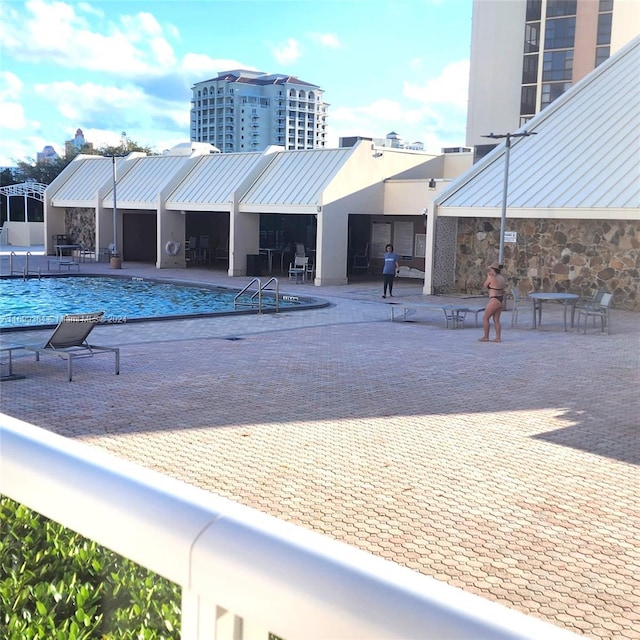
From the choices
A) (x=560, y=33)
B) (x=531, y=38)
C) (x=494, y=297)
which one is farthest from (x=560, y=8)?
(x=494, y=297)

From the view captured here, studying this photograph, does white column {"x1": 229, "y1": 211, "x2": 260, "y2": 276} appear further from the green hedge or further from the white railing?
the white railing

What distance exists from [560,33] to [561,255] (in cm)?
5005

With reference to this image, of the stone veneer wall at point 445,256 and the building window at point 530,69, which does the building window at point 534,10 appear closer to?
the building window at point 530,69

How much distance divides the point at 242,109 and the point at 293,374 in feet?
424

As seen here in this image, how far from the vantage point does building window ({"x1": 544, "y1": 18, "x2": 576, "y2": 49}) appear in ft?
218

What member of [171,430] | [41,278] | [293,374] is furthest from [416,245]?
[171,430]

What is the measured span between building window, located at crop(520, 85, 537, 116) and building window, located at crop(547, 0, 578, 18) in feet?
19.7

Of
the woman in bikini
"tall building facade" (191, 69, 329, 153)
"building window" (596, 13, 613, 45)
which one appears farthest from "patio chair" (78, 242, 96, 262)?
"tall building facade" (191, 69, 329, 153)

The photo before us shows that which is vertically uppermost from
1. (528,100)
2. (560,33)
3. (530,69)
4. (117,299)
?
(560,33)

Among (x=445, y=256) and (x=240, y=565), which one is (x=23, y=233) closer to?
(x=445, y=256)

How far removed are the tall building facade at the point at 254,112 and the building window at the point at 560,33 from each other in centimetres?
7115

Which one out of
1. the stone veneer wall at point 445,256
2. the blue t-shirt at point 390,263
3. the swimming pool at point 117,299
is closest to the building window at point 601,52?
the stone veneer wall at point 445,256

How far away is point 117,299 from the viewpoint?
81.1 feet

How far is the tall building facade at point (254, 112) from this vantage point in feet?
449
